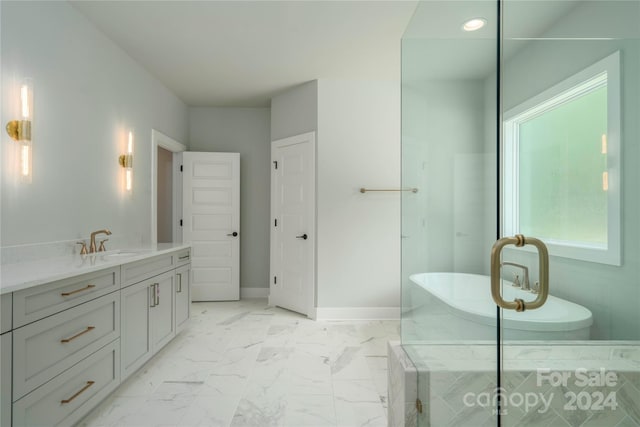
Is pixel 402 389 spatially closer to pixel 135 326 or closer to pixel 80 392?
pixel 80 392

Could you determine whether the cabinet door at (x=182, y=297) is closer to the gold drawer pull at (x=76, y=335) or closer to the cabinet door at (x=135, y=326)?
the cabinet door at (x=135, y=326)

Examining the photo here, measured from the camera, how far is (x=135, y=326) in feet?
7.19

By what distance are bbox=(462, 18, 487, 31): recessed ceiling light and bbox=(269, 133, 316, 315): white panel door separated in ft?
8.70

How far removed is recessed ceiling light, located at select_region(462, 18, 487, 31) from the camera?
3.22ft

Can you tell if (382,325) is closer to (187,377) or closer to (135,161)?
(187,377)

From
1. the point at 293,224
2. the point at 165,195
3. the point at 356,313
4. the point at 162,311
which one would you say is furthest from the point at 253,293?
the point at 162,311

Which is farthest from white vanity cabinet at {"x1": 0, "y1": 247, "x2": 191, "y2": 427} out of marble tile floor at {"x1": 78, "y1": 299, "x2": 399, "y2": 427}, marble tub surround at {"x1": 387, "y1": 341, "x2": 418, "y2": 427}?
marble tub surround at {"x1": 387, "y1": 341, "x2": 418, "y2": 427}

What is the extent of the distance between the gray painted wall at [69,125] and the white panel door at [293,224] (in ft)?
4.86

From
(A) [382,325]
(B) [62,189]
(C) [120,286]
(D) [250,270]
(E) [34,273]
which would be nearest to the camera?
(E) [34,273]

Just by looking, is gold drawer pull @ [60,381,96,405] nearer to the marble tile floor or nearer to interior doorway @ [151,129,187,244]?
the marble tile floor

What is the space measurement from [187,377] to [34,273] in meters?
1.23

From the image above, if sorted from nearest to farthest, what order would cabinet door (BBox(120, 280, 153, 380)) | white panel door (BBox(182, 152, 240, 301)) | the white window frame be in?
the white window frame < cabinet door (BBox(120, 280, 153, 380)) < white panel door (BBox(182, 152, 240, 301))

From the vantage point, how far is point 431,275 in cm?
133

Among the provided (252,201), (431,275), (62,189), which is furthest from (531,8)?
(252,201)
